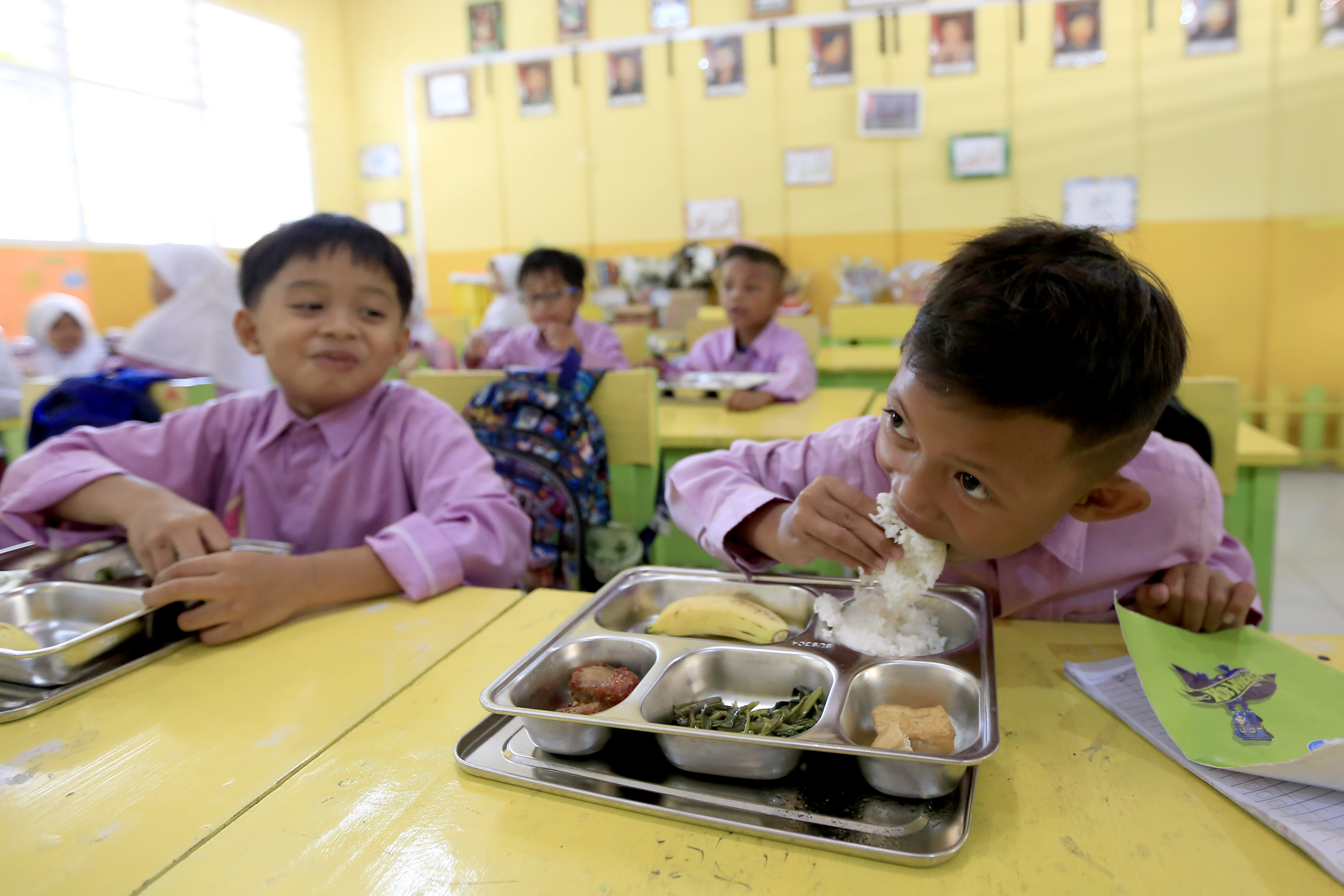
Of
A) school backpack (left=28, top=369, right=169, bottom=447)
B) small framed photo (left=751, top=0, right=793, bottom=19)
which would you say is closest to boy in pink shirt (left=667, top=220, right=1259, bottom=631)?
school backpack (left=28, top=369, right=169, bottom=447)

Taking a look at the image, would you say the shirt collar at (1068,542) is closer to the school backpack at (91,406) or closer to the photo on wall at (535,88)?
the school backpack at (91,406)

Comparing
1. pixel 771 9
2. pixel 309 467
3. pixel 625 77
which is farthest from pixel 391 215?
pixel 309 467

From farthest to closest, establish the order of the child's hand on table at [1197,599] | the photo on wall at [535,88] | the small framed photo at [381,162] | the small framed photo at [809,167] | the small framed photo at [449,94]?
1. the small framed photo at [381,162]
2. the small framed photo at [449,94]
3. the photo on wall at [535,88]
4. the small framed photo at [809,167]
5. the child's hand on table at [1197,599]

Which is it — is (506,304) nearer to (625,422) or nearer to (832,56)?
(832,56)

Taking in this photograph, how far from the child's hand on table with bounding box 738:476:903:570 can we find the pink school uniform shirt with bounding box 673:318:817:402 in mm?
1911

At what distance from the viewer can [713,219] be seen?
6633 mm

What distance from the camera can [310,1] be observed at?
703cm

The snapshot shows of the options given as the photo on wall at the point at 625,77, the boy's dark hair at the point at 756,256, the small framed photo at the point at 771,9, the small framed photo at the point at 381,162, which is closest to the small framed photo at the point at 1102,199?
the small framed photo at the point at 771,9

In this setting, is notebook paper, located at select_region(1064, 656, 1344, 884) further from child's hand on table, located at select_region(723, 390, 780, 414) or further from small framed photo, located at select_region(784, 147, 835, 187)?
small framed photo, located at select_region(784, 147, 835, 187)

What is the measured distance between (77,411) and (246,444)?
95 centimetres

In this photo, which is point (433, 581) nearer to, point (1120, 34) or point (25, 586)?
point (25, 586)

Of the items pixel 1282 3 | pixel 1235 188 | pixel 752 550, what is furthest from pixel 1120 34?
pixel 752 550

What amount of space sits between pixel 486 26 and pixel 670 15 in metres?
1.67

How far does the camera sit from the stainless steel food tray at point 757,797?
58 cm
